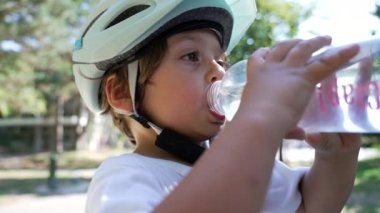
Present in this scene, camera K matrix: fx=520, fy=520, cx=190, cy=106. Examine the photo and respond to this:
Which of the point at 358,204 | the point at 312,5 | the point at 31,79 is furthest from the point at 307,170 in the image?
the point at 31,79

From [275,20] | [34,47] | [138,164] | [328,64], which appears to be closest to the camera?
[328,64]

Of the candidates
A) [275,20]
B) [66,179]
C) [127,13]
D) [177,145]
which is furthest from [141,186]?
[66,179]

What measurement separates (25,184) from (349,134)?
1051cm

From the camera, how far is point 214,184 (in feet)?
1.95

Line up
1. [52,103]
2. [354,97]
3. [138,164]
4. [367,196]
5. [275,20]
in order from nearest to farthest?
[354,97]
[138,164]
[275,20]
[367,196]
[52,103]

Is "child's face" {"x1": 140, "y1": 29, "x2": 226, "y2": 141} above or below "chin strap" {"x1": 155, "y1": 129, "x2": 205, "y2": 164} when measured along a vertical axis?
above

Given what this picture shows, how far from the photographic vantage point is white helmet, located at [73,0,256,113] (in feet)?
3.18

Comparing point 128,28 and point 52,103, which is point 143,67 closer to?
point 128,28

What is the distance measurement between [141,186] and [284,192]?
0.35m

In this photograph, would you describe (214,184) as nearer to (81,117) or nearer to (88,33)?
(88,33)

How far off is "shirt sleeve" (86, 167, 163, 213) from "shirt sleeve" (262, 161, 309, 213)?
0.28m

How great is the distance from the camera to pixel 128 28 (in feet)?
3.20

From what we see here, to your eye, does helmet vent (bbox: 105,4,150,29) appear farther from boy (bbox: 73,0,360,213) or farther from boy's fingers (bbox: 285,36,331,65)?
boy's fingers (bbox: 285,36,331,65)

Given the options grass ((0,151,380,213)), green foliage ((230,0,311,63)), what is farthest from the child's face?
grass ((0,151,380,213))
